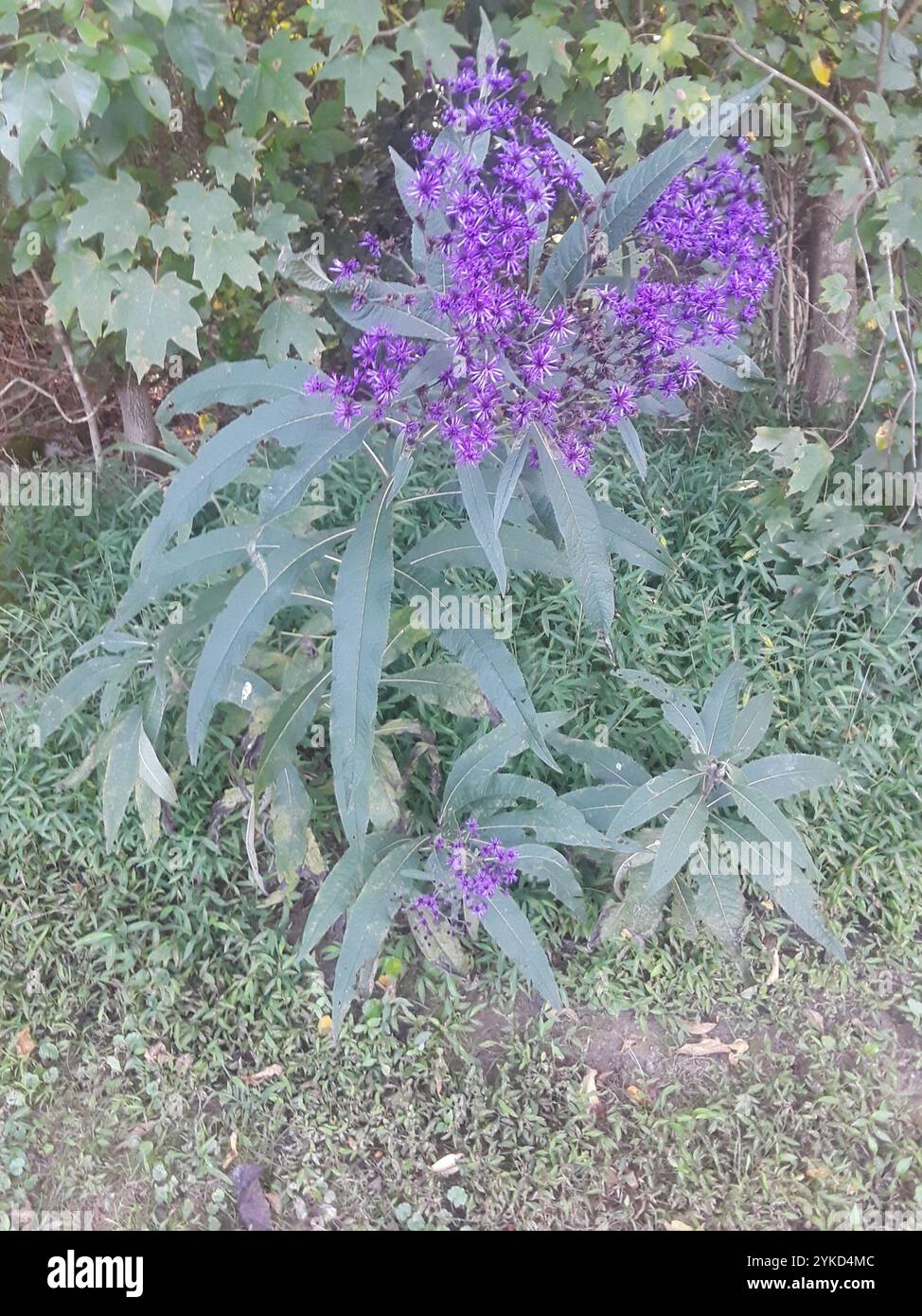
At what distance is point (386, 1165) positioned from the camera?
210cm

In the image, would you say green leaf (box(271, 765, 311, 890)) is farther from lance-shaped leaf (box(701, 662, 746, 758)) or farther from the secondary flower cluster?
lance-shaped leaf (box(701, 662, 746, 758))

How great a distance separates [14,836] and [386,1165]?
4.34ft

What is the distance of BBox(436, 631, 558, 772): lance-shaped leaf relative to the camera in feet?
5.29

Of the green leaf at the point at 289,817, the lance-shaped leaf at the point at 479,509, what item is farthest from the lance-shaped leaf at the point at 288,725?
the lance-shaped leaf at the point at 479,509

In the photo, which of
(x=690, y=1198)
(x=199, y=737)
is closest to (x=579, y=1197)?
(x=690, y=1198)

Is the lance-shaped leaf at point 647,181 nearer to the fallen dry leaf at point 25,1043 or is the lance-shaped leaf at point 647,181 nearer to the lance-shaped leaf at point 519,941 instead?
the lance-shaped leaf at point 519,941

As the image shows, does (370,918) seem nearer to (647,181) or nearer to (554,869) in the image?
(554,869)

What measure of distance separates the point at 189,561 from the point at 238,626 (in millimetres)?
261

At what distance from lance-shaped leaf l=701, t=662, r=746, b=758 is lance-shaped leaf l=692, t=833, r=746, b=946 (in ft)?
0.91

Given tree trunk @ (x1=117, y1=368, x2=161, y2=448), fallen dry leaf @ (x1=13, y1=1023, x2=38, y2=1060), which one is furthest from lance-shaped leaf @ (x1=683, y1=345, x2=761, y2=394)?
tree trunk @ (x1=117, y1=368, x2=161, y2=448)

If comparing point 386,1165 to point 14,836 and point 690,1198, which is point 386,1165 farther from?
point 14,836

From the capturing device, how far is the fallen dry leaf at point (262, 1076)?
2.22 m

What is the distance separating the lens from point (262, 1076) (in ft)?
7.30

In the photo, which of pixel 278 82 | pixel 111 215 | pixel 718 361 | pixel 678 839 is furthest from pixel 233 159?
pixel 678 839
